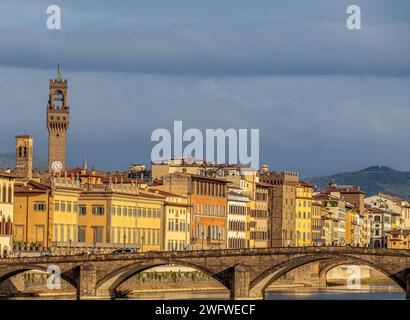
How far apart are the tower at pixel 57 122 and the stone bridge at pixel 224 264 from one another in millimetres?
55026

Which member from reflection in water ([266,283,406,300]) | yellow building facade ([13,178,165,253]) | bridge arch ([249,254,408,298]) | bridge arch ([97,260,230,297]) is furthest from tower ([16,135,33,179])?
bridge arch ([249,254,408,298])

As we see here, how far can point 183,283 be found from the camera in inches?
5290

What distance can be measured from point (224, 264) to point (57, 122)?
207 feet

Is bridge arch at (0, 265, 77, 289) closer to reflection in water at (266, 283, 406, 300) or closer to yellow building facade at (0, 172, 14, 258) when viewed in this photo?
yellow building facade at (0, 172, 14, 258)

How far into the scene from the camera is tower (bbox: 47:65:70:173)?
549 ft

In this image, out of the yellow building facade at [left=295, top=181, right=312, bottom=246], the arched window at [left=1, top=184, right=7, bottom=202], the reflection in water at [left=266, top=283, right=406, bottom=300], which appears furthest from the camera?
the yellow building facade at [left=295, top=181, right=312, bottom=246]

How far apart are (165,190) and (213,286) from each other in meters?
14.4

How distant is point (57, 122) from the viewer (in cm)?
17138

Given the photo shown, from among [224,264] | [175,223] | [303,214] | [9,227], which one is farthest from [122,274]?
[303,214]

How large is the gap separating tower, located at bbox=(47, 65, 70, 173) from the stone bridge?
55.0 m

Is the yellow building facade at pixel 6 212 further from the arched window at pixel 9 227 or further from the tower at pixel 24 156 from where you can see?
the tower at pixel 24 156
